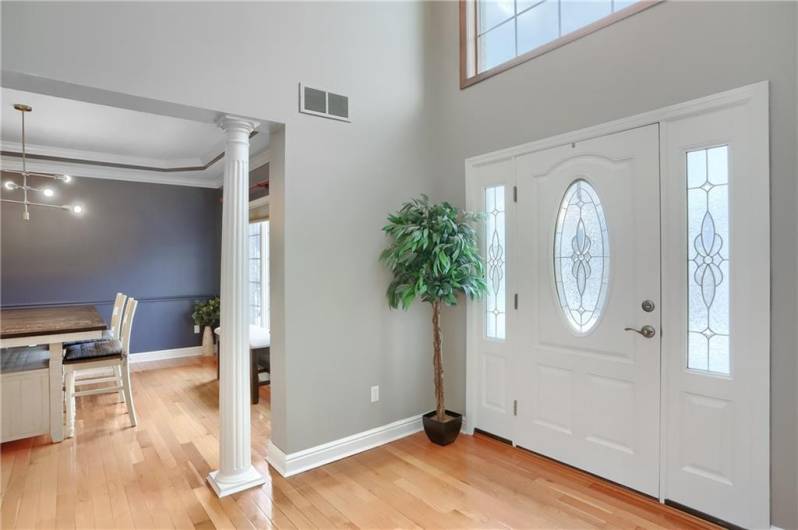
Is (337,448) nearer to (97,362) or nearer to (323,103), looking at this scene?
(97,362)

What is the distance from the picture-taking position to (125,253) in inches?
222

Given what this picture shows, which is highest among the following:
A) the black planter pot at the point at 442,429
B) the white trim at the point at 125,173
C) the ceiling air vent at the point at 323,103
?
the white trim at the point at 125,173

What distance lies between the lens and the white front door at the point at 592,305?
2420mm

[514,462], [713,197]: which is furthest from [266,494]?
[713,197]

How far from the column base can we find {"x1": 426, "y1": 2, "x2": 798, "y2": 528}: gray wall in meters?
1.61

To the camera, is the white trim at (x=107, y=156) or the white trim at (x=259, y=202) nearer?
the white trim at (x=107, y=156)

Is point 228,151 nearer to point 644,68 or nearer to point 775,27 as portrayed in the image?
point 644,68

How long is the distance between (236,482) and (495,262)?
2.23 m

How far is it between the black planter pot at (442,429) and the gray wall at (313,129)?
0.80 ft

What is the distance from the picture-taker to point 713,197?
219cm

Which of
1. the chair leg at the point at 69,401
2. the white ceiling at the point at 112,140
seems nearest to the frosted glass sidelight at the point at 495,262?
the white ceiling at the point at 112,140

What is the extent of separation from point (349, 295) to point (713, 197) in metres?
2.20

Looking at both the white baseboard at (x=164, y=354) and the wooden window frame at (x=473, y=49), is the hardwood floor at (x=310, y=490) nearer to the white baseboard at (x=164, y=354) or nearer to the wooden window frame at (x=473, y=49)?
the white baseboard at (x=164, y=354)

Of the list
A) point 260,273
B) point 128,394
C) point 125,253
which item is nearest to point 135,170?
point 125,253
